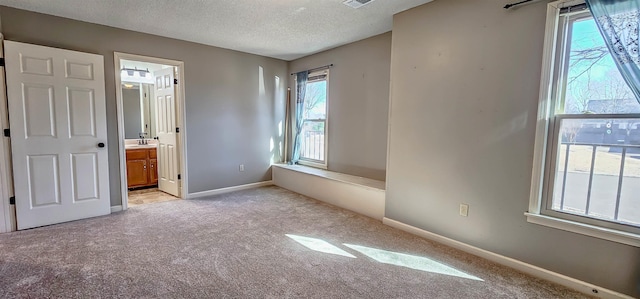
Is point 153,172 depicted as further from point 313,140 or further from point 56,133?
point 313,140

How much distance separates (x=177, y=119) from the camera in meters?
4.22

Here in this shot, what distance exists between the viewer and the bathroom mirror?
5.12 metres

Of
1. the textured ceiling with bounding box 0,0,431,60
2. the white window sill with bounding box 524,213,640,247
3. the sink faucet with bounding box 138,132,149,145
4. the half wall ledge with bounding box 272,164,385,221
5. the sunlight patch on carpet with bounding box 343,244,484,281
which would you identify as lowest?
the sunlight patch on carpet with bounding box 343,244,484,281

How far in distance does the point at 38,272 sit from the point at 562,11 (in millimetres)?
4431

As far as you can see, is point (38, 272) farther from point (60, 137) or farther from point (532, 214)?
point (532, 214)

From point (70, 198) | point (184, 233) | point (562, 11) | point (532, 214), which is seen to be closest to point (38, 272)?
point (184, 233)

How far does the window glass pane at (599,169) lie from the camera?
1.89 meters

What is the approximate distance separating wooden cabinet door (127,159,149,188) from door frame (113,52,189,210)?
92cm

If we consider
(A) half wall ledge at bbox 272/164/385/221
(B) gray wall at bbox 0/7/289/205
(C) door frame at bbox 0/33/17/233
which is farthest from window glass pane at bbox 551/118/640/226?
(C) door frame at bbox 0/33/17/233

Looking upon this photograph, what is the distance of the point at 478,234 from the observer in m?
2.55

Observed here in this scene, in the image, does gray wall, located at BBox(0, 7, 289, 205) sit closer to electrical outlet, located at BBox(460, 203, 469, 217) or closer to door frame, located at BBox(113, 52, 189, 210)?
door frame, located at BBox(113, 52, 189, 210)

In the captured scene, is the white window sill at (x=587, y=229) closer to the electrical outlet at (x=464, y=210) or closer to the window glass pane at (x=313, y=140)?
the electrical outlet at (x=464, y=210)

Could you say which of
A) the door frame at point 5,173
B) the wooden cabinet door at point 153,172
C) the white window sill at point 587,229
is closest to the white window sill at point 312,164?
the wooden cabinet door at point 153,172

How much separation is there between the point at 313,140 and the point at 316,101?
0.69 meters
